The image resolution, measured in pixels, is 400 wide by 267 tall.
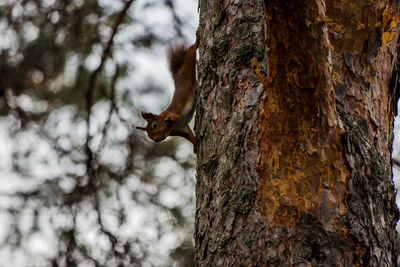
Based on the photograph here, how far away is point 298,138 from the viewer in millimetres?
1125

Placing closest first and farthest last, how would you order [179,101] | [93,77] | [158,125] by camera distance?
[179,101]
[158,125]
[93,77]

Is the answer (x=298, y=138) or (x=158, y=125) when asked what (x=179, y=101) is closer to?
(x=158, y=125)

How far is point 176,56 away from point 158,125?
35 centimetres

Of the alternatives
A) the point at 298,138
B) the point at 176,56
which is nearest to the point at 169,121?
the point at 176,56

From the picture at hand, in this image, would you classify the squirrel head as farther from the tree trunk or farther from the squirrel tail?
the tree trunk

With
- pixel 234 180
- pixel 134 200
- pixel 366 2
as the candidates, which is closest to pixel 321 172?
pixel 234 180

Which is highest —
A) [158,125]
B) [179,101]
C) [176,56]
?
[176,56]

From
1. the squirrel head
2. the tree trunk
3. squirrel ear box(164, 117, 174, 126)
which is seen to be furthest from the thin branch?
the tree trunk

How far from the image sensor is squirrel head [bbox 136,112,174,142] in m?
2.60

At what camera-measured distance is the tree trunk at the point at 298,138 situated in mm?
1058

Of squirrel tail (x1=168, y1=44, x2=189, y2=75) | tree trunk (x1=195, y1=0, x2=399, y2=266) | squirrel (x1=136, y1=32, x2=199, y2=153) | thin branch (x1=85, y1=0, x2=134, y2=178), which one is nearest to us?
tree trunk (x1=195, y1=0, x2=399, y2=266)

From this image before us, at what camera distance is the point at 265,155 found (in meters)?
1.18

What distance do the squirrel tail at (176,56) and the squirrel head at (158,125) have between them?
0.23 m

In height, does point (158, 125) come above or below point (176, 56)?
below
